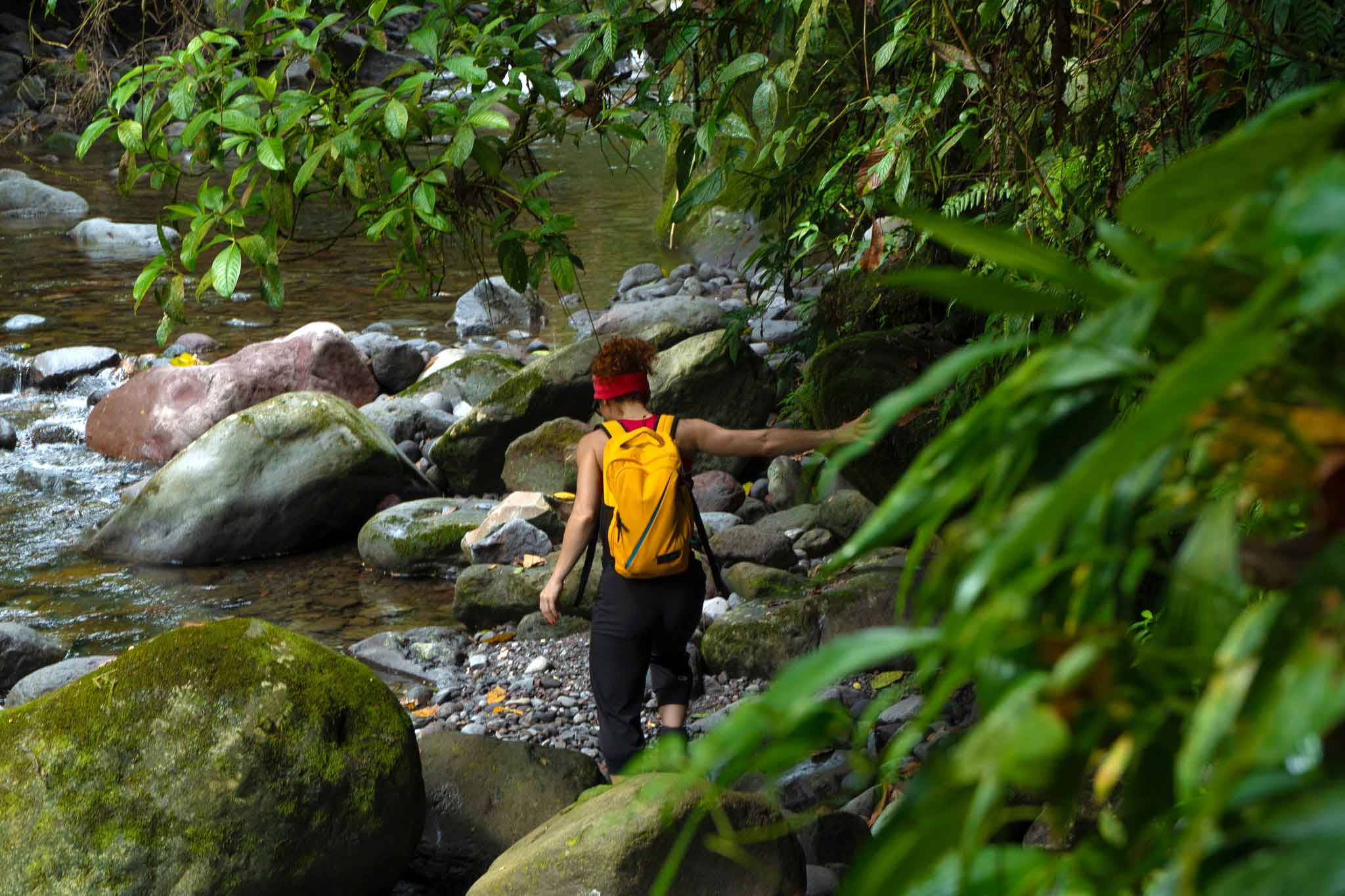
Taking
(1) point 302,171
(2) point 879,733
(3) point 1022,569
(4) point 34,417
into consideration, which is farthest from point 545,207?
(4) point 34,417

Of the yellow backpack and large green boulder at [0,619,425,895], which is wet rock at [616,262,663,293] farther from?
large green boulder at [0,619,425,895]

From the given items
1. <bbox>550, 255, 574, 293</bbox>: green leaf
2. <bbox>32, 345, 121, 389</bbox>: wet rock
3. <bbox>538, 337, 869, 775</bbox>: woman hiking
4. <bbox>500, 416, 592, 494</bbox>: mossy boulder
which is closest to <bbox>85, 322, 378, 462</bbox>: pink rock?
<bbox>32, 345, 121, 389</bbox>: wet rock

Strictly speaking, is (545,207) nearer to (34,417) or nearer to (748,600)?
(748,600)

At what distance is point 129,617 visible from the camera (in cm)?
730

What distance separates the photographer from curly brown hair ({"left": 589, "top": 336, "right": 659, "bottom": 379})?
4.66m

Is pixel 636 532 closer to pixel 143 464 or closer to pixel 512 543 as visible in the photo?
pixel 512 543

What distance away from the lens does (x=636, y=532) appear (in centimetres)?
461

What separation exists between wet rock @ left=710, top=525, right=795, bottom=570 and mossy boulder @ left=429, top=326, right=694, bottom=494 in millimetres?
2285

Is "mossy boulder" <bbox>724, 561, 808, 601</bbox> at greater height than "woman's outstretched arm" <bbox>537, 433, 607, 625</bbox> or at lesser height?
lesser

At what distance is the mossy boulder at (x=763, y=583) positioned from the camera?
248 inches

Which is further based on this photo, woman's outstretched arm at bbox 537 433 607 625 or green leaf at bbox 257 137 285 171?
woman's outstretched arm at bbox 537 433 607 625

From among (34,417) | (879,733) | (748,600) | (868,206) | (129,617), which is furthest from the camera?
(34,417)

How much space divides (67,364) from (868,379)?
8008 millimetres

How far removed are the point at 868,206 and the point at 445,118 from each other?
1275mm
